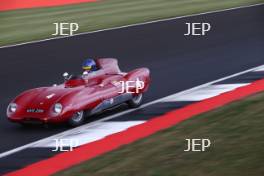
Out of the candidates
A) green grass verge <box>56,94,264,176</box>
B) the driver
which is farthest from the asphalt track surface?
green grass verge <box>56,94,264,176</box>

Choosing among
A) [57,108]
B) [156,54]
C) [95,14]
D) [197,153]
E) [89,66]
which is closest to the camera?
[197,153]

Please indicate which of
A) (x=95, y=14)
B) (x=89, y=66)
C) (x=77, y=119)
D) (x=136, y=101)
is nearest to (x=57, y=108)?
(x=77, y=119)

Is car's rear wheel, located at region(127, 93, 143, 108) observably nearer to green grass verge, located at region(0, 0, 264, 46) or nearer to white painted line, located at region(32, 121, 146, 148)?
white painted line, located at region(32, 121, 146, 148)

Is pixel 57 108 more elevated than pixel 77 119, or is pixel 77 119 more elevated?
pixel 57 108

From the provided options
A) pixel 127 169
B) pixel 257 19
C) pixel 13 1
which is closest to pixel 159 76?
pixel 127 169

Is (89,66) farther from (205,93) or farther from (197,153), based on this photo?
(197,153)

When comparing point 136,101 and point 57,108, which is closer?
point 57,108

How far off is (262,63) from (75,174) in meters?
7.99

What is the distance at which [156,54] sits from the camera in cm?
1647

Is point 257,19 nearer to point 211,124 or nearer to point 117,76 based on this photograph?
point 117,76

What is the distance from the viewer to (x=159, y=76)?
46.4ft

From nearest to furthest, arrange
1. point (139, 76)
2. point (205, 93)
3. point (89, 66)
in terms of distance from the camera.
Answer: point (89, 66), point (139, 76), point (205, 93)

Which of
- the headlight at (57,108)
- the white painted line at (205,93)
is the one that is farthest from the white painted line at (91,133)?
the white painted line at (205,93)

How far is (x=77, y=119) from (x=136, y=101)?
1381mm
